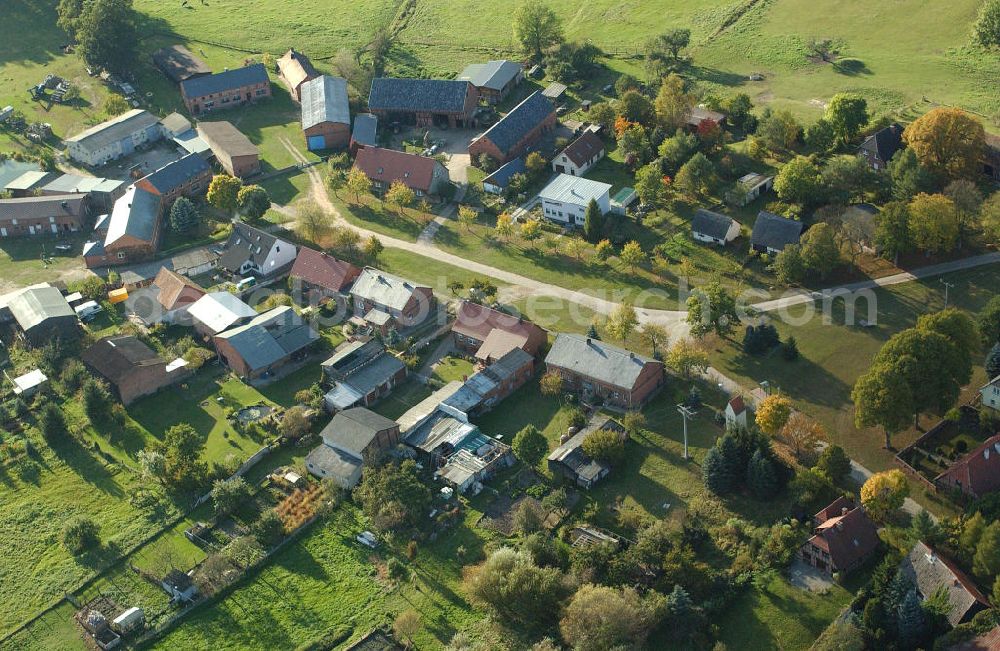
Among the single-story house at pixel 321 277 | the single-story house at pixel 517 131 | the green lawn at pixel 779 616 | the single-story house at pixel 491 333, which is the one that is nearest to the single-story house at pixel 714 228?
the single-story house at pixel 491 333

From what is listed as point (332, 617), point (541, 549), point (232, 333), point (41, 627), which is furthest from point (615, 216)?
point (41, 627)

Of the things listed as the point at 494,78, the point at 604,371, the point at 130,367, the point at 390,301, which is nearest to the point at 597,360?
the point at 604,371

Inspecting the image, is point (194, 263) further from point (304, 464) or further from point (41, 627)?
point (41, 627)

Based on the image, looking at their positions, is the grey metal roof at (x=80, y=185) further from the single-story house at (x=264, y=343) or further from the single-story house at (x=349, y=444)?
the single-story house at (x=349, y=444)

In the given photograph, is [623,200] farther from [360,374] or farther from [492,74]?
[360,374]

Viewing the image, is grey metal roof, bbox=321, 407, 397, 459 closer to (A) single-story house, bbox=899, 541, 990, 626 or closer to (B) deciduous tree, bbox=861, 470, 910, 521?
(B) deciduous tree, bbox=861, 470, 910, 521
